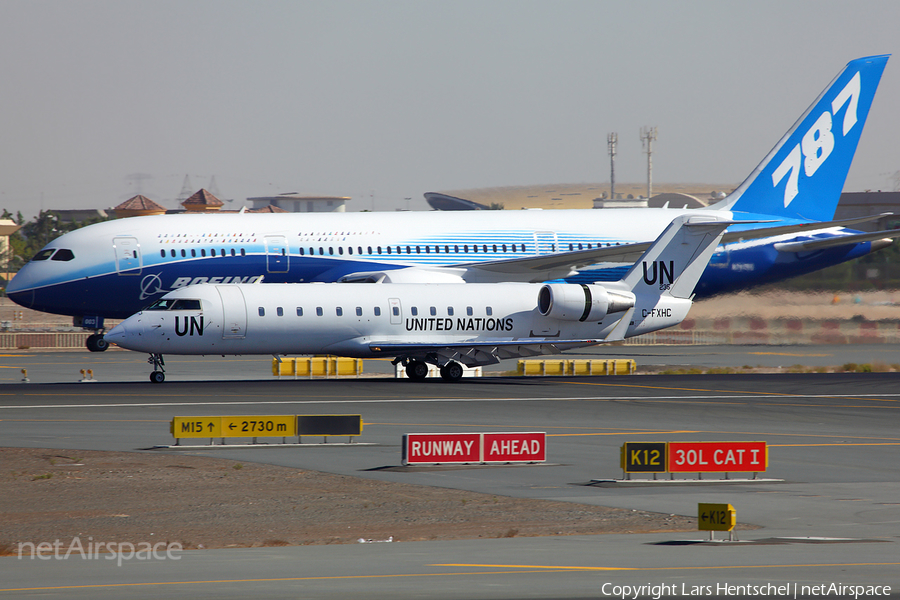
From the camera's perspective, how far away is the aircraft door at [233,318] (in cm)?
3988

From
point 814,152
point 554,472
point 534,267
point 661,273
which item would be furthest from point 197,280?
point 814,152

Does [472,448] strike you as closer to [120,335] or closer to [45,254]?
[120,335]

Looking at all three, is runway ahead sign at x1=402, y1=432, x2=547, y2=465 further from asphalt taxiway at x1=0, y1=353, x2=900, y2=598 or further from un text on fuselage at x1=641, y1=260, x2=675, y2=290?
un text on fuselage at x1=641, y1=260, x2=675, y2=290

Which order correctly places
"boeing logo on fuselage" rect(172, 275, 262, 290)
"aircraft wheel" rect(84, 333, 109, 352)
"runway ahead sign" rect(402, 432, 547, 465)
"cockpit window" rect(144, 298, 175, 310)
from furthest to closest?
1. "aircraft wheel" rect(84, 333, 109, 352)
2. "boeing logo on fuselage" rect(172, 275, 262, 290)
3. "cockpit window" rect(144, 298, 175, 310)
4. "runway ahead sign" rect(402, 432, 547, 465)

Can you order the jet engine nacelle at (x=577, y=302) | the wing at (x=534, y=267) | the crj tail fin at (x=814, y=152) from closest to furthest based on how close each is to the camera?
the jet engine nacelle at (x=577, y=302), the wing at (x=534, y=267), the crj tail fin at (x=814, y=152)

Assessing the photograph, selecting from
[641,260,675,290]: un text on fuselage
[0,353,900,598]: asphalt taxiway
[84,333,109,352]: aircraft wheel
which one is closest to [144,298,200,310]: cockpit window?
[0,353,900,598]: asphalt taxiway

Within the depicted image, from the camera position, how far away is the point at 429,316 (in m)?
42.2

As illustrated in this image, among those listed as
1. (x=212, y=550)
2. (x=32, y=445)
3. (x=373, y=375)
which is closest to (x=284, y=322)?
(x=373, y=375)

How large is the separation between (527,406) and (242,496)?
15.5 metres

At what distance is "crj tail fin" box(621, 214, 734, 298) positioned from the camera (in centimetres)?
4459

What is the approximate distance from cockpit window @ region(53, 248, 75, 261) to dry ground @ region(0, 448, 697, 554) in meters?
25.8

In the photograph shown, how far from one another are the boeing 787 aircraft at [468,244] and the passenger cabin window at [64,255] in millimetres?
56

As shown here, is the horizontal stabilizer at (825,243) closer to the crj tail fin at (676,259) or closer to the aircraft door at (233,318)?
the crj tail fin at (676,259)

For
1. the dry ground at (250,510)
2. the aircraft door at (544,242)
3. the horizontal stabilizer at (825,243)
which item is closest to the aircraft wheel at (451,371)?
the aircraft door at (544,242)
